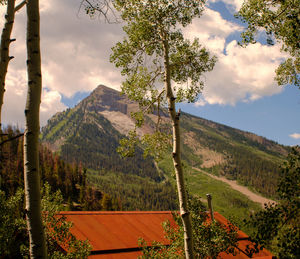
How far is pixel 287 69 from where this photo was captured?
414 inches

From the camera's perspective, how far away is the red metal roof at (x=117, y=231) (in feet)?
45.4

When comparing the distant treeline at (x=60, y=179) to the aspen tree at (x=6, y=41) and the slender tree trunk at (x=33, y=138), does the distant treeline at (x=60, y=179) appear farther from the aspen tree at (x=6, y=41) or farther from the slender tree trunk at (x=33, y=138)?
the slender tree trunk at (x=33, y=138)

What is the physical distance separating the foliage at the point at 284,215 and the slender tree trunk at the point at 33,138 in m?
3.82

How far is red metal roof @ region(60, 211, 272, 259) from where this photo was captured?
13.8 meters

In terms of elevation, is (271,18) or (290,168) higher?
(271,18)

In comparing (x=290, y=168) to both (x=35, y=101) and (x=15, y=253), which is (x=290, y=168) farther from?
(x=15, y=253)

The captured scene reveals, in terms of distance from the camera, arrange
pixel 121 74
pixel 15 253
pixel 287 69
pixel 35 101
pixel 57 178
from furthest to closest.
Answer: pixel 57 178
pixel 15 253
pixel 287 69
pixel 121 74
pixel 35 101

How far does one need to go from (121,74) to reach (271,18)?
5.26 metres

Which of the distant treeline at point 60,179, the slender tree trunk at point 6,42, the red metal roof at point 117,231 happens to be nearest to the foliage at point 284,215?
the slender tree trunk at point 6,42

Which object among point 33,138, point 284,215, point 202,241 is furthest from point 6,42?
point 202,241

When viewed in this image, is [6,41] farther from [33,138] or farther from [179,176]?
[179,176]

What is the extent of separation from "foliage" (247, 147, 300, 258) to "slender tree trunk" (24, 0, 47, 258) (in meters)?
3.82

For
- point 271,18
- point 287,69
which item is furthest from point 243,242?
point 271,18

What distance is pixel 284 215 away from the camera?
5281mm
